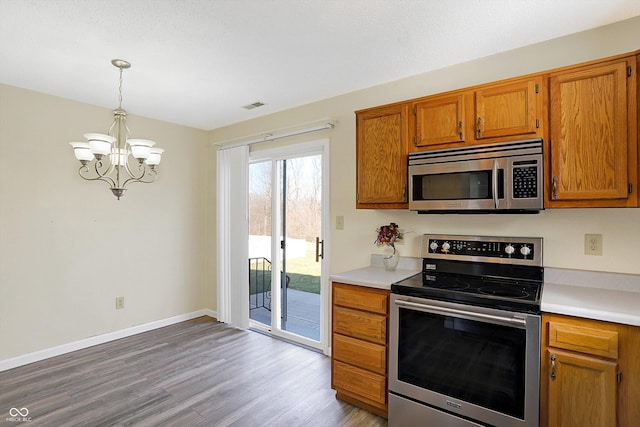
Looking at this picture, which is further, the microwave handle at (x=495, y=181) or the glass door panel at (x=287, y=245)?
the glass door panel at (x=287, y=245)

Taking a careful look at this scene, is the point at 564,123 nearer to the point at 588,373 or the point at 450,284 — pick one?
the point at 450,284

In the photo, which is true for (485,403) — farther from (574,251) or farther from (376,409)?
(574,251)

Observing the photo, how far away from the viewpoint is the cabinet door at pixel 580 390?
4.97 ft

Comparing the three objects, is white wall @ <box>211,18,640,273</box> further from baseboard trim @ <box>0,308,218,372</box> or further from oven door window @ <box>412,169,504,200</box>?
baseboard trim @ <box>0,308,218,372</box>

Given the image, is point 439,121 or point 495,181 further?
point 439,121

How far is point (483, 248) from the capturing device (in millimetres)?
2314

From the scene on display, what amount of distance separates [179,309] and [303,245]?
2.01 metres

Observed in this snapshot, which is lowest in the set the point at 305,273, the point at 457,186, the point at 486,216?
the point at 305,273

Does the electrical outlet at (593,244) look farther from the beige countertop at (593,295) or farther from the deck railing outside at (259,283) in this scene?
the deck railing outside at (259,283)

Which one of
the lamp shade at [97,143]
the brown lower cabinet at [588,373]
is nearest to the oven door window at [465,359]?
the brown lower cabinet at [588,373]

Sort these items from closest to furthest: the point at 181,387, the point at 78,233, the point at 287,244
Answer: the point at 181,387
the point at 78,233
the point at 287,244

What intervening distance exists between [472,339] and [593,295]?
705mm

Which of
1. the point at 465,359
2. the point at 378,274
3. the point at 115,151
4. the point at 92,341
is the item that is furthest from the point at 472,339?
the point at 92,341

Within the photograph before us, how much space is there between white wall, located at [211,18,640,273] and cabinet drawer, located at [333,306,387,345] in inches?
27.5
